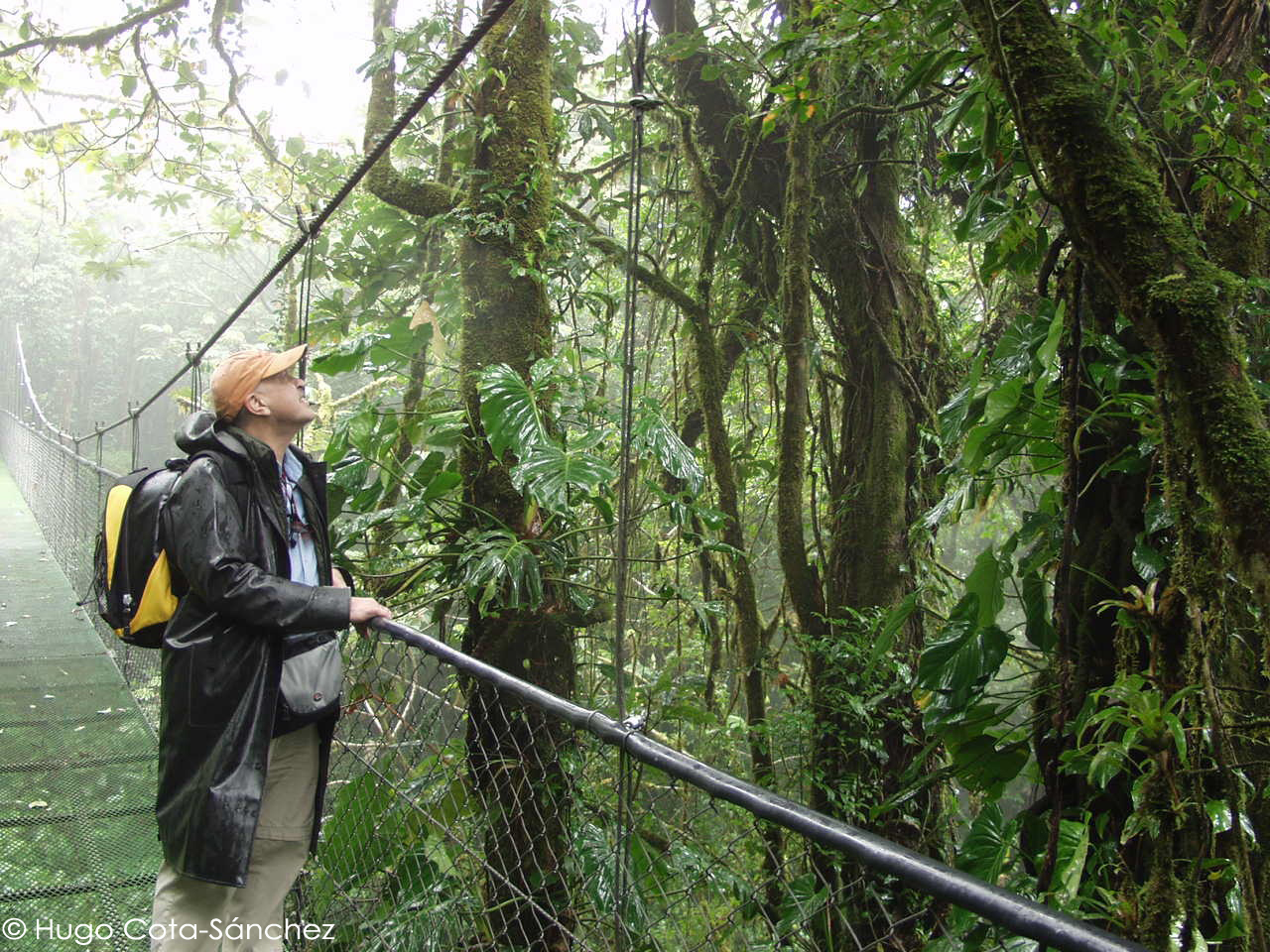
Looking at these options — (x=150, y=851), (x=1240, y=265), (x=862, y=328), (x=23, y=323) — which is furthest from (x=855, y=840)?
(x=23, y=323)

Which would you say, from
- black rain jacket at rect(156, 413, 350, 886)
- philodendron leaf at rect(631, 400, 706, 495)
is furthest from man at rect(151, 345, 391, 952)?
philodendron leaf at rect(631, 400, 706, 495)

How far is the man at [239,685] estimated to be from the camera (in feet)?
4.25

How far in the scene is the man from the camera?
129cm

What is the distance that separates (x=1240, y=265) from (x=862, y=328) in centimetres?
176

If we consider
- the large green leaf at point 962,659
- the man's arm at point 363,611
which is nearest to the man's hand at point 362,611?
the man's arm at point 363,611

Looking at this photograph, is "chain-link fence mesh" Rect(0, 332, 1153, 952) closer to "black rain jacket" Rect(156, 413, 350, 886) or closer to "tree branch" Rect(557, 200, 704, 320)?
"black rain jacket" Rect(156, 413, 350, 886)

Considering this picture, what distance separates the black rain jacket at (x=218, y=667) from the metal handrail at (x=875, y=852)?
0.50 metres

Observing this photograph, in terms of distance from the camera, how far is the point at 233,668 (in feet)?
4.37

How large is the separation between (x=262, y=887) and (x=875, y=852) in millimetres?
1125

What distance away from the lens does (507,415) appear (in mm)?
1967

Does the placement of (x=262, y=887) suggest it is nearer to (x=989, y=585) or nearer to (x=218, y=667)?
(x=218, y=667)

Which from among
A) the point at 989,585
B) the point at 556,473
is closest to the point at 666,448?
the point at 556,473

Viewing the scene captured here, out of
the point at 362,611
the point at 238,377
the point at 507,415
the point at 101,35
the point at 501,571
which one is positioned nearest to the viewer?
the point at 362,611

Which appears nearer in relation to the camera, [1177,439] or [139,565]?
[1177,439]
